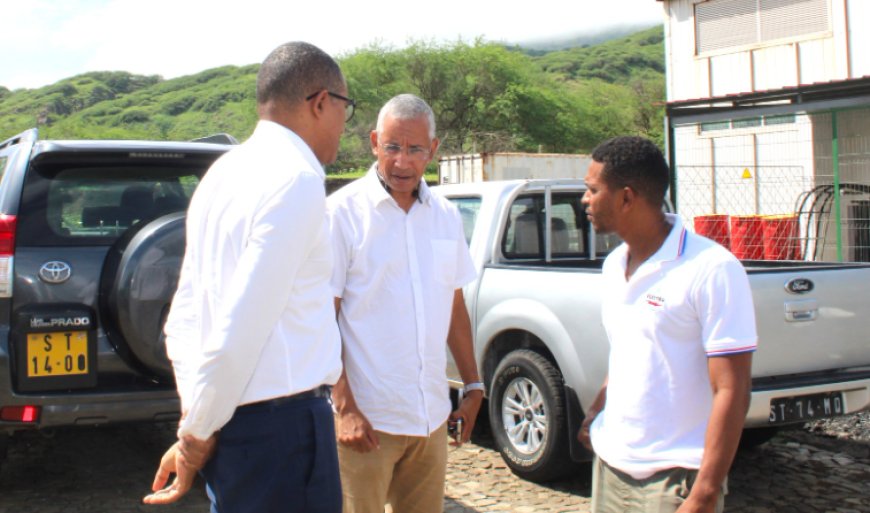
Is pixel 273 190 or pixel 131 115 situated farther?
pixel 131 115

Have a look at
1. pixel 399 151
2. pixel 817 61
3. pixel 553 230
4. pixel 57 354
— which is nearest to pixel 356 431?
pixel 399 151

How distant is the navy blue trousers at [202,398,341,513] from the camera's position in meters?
1.96

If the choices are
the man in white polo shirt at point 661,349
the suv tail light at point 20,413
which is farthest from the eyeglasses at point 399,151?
the suv tail light at point 20,413

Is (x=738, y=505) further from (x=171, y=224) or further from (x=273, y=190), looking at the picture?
(x=273, y=190)

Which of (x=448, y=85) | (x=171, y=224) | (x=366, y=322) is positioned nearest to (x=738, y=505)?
(x=366, y=322)

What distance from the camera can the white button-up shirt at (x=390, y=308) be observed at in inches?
107

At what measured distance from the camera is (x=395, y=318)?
2740 millimetres

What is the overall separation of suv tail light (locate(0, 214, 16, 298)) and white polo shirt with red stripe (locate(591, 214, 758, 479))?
3071 millimetres

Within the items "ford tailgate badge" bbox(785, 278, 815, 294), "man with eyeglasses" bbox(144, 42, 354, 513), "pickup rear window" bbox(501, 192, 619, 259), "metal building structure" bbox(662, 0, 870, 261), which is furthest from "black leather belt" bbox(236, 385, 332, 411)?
"metal building structure" bbox(662, 0, 870, 261)

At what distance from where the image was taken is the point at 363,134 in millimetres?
49594

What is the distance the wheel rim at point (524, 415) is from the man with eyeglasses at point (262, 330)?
298 cm

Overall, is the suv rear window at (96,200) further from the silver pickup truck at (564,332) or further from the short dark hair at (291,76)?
the short dark hair at (291,76)

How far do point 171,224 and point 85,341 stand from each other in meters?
0.70

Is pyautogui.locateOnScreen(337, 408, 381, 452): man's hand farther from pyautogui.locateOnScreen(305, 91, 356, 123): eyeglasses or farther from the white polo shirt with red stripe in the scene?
pyautogui.locateOnScreen(305, 91, 356, 123): eyeglasses
